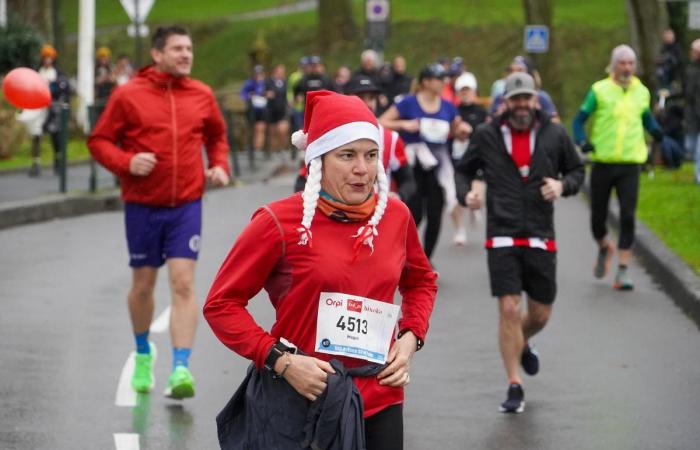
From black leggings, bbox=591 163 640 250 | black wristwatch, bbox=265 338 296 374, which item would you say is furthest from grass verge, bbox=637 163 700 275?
black wristwatch, bbox=265 338 296 374

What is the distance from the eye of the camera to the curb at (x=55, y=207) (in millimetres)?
17891

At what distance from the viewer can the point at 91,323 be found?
37.1ft

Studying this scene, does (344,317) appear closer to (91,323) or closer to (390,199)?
(390,199)

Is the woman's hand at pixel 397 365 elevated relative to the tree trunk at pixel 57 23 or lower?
lower

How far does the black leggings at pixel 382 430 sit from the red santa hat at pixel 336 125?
79cm

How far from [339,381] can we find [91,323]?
22.4 ft

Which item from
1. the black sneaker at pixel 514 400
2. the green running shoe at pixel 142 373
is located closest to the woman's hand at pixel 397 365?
the black sneaker at pixel 514 400

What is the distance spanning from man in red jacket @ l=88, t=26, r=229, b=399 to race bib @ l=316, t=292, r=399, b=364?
371 centimetres

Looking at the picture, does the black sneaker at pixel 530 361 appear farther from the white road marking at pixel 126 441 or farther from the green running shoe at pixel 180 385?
the white road marking at pixel 126 441

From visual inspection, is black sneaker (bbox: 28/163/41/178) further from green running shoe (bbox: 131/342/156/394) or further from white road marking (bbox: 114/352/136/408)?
green running shoe (bbox: 131/342/156/394)

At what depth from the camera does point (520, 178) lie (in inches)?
343

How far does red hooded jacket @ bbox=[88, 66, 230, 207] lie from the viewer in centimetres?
856

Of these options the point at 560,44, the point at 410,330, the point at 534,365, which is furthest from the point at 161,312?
the point at 560,44

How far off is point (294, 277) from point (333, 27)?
156 ft
